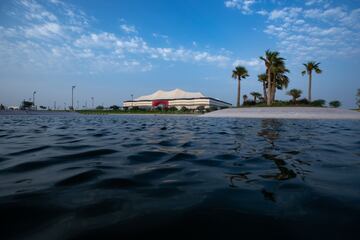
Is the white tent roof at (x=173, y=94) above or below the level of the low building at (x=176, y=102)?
above

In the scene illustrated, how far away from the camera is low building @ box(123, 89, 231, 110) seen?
90375mm

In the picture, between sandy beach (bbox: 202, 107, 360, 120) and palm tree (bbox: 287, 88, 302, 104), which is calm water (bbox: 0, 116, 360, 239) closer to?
sandy beach (bbox: 202, 107, 360, 120)

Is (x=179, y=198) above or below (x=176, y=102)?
below

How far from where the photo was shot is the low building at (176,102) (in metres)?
90.4

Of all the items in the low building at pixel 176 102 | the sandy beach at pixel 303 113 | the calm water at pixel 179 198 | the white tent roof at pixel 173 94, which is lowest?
the calm water at pixel 179 198

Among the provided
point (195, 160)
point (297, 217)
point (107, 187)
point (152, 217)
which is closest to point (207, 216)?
point (152, 217)

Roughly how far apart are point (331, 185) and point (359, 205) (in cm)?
57

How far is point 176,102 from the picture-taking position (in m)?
95.4

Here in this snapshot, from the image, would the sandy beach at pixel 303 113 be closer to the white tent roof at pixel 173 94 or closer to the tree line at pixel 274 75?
the tree line at pixel 274 75

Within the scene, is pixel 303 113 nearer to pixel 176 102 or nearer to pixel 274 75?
pixel 274 75

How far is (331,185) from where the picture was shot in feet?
8.66

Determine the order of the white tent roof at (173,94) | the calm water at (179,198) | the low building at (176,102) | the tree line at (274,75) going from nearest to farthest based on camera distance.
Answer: the calm water at (179,198)
the tree line at (274,75)
the low building at (176,102)
the white tent roof at (173,94)

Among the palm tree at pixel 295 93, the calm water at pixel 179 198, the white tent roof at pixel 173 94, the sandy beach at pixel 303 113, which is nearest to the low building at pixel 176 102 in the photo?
the white tent roof at pixel 173 94

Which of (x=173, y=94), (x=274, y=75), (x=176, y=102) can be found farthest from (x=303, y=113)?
(x=173, y=94)
